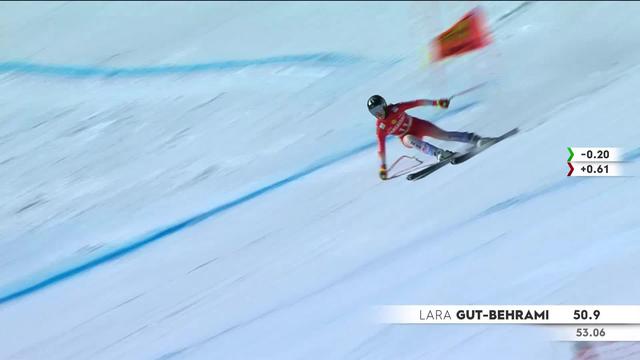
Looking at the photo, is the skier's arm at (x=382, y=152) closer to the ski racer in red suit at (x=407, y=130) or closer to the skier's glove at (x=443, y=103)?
the ski racer in red suit at (x=407, y=130)

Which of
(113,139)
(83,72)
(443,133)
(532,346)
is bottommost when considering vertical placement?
(532,346)

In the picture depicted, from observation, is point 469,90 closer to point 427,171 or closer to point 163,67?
point 427,171

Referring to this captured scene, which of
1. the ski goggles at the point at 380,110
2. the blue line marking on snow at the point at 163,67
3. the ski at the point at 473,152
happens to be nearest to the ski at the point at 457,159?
the ski at the point at 473,152

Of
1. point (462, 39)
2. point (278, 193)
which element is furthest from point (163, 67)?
point (462, 39)

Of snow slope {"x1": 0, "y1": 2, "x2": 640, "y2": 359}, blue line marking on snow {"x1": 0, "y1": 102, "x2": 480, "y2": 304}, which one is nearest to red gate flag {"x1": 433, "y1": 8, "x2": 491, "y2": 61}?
snow slope {"x1": 0, "y1": 2, "x2": 640, "y2": 359}

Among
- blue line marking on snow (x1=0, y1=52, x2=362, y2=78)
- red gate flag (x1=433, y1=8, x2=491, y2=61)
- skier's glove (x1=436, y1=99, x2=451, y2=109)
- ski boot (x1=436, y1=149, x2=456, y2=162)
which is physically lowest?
ski boot (x1=436, y1=149, x2=456, y2=162)

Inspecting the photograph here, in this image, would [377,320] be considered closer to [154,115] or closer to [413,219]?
[413,219]

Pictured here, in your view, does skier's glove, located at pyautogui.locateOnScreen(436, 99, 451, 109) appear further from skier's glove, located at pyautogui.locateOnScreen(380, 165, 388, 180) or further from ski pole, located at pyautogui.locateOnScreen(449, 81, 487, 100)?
skier's glove, located at pyautogui.locateOnScreen(380, 165, 388, 180)

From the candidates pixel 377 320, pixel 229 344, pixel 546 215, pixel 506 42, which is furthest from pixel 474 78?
pixel 229 344
